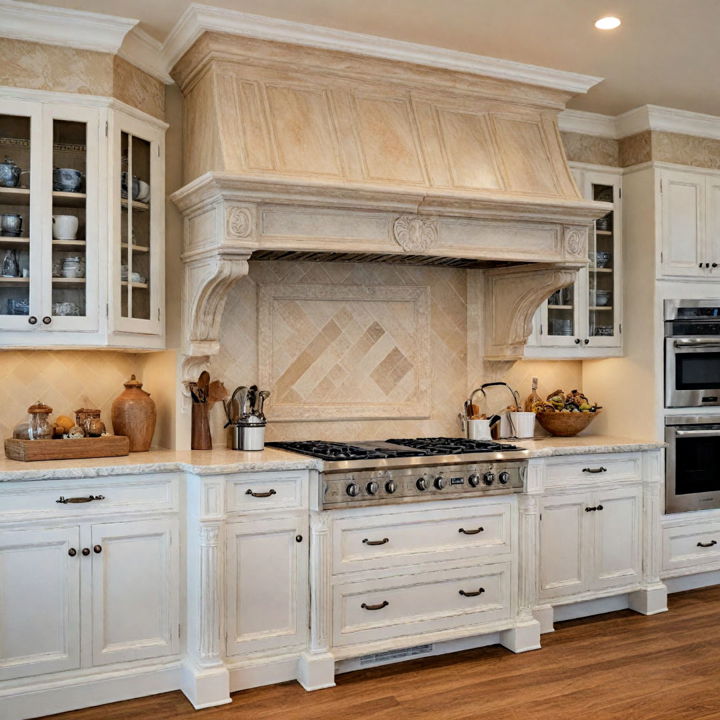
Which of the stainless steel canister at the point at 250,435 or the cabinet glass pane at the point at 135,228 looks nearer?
the cabinet glass pane at the point at 135,228

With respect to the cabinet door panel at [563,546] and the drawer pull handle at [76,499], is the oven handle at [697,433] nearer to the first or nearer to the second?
the cabinet door panel at [563,546]

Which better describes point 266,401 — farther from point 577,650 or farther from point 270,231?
point 577,650

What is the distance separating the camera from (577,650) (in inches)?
159

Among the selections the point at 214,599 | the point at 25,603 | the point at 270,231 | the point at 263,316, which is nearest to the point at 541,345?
the point at 263,316

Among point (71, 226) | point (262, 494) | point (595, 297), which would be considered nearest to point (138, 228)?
point (71, 226)

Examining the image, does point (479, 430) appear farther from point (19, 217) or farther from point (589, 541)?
point (19, 217)

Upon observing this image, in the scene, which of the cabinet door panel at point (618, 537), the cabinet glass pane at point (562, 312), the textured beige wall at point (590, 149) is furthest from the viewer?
the textured beige wall at point (590, 149)

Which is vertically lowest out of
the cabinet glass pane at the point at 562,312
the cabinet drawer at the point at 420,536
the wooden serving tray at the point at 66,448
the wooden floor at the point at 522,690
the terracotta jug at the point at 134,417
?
the wooden floor at the point at 522,690

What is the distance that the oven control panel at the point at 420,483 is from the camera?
141 inches

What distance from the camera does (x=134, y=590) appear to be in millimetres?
3438

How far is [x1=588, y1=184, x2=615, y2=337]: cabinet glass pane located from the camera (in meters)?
5.00

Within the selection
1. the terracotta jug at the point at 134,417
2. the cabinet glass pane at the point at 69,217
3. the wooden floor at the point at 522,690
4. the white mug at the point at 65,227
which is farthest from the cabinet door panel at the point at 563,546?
the white mug at the point at 65,227

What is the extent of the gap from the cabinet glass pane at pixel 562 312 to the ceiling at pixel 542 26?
1181 millimetres

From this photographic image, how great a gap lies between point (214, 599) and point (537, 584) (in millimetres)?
1708
